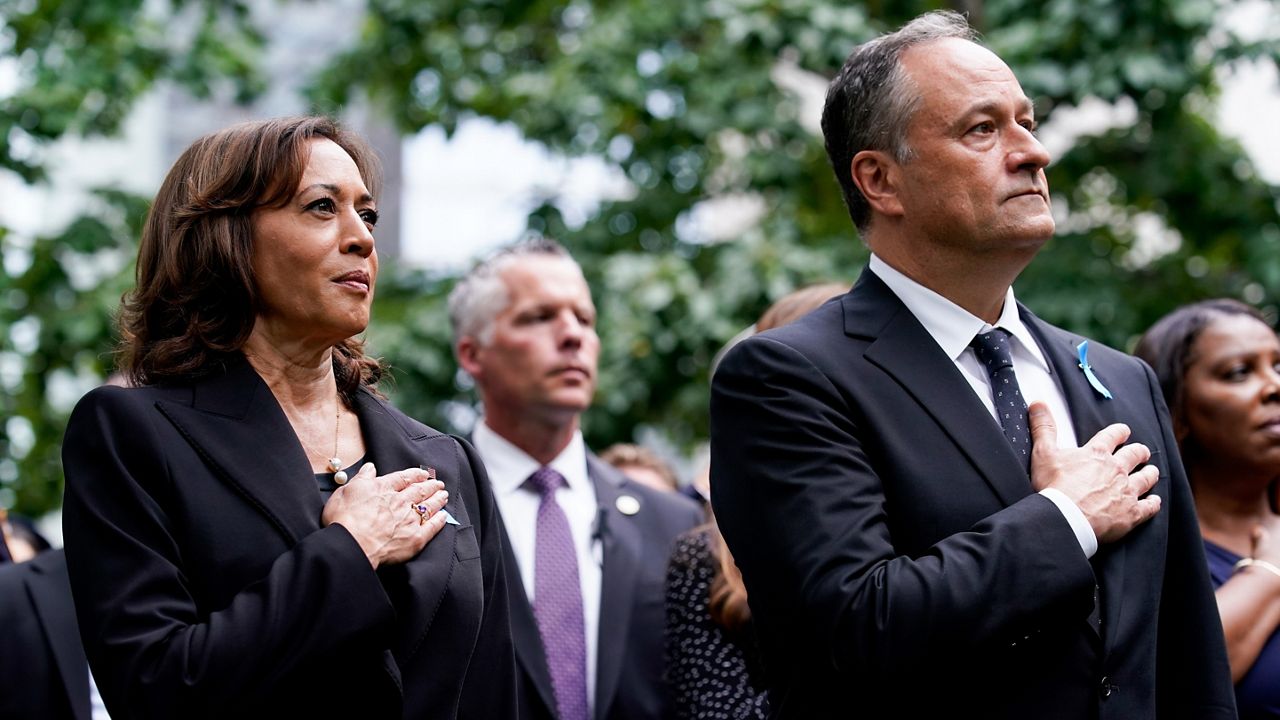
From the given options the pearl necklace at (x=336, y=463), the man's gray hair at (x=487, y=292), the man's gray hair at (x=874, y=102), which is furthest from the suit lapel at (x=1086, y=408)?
the man's gray hair at (x=487, y=292)

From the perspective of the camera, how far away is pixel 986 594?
8.93ft

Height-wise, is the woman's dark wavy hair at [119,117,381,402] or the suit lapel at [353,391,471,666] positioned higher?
the woman's dark wavy hair at [119,117,381,402]

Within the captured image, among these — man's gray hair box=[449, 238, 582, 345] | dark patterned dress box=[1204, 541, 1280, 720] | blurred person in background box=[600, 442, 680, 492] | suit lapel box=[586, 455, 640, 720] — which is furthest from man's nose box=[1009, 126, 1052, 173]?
blurred person in background box=[600, 442, 680, 492]

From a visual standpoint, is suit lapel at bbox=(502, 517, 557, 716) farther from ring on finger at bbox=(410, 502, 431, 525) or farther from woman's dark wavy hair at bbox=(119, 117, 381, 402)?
woman's dark wavy hair at bbox=(119, 117, 381, 402)

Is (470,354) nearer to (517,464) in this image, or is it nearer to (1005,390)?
(517,464)

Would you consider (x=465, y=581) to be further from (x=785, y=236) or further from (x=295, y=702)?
(x=785, y=236)

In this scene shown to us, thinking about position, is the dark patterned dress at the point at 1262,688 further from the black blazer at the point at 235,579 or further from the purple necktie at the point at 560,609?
the black blazer at the point at 235,579

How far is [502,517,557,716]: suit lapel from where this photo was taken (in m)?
4.50

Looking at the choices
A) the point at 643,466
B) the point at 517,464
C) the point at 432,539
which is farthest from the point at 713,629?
the point at 643,466

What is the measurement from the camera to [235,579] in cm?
288

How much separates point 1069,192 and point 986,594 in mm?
7026

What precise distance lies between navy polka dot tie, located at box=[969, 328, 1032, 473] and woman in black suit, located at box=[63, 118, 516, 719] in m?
1.17

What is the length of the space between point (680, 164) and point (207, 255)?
6144mm

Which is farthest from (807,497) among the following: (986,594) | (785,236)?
(785,236)
